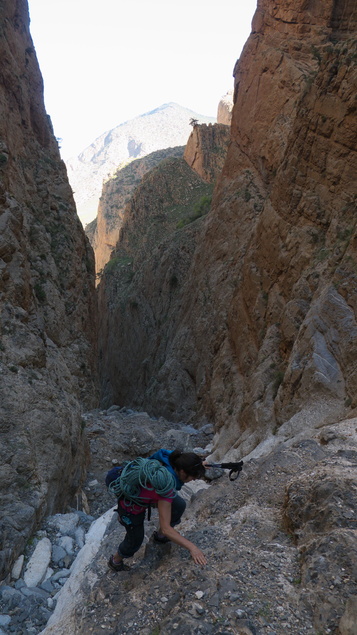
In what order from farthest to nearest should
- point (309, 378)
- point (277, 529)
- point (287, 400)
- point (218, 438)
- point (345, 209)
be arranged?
point (218, 438), point (345, 209), point (287, 400), point (309, 378), point (277, 529)

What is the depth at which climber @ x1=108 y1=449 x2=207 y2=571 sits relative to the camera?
10.8 ft

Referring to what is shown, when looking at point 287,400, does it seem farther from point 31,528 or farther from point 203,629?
point 203,629

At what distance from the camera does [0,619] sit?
3928 mm

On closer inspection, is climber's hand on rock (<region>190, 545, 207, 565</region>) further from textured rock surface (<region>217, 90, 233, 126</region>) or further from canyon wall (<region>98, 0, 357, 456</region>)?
textured rock surface (<region>217, 90, 233, 126</region>)

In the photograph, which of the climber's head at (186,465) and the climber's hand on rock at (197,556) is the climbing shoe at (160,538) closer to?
the climber's hand on rock at (197,556)

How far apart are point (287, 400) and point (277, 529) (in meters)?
5.25

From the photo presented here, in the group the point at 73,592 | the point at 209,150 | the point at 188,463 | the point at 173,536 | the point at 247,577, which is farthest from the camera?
the point at 209,150

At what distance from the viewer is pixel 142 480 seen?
341 centimetres

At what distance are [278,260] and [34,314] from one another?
706cm

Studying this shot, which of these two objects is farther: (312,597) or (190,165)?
(190,165)

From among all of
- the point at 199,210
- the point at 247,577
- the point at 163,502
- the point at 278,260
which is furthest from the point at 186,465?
the point at 199,210

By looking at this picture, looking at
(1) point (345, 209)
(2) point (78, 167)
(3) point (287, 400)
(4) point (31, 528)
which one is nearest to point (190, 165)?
(1) point (345, 209)

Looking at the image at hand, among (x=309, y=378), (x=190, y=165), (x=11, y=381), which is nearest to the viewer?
(x=11, y=381)

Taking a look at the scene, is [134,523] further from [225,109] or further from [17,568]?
[225,109]
